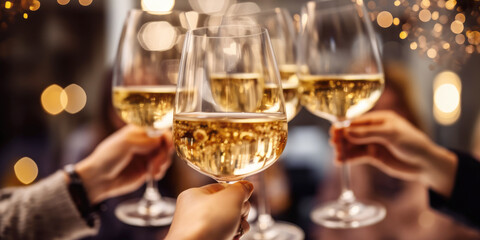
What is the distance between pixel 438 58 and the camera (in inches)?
40.2

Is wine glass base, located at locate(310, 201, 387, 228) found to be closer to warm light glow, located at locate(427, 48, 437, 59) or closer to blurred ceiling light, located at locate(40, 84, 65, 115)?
warm light glow, located at locate(427, 48, 437, 59)

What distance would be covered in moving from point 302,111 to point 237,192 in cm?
377

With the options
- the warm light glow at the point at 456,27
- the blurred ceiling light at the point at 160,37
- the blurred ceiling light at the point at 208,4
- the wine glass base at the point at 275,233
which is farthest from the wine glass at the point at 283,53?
the blurred ceiling light at the point at 208,4

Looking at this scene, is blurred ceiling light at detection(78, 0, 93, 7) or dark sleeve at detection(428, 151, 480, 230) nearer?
dark sleeve at detection(428, 151, 480, 230)

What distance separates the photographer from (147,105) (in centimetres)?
98

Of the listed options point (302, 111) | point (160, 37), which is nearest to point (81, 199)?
point (160, 37)

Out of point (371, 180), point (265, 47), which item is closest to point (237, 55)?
point (265, 47)

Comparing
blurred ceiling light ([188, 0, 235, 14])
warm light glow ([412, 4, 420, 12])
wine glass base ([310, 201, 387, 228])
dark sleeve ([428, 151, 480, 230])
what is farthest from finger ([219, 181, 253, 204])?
blurred ceiling light ([188, 0, 235, 14])

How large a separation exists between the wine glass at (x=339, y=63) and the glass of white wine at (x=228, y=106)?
0.84ft

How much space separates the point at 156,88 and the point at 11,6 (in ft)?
1.10

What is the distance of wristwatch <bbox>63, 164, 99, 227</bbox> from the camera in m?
1.16

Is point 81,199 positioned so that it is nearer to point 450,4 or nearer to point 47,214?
point 47,214

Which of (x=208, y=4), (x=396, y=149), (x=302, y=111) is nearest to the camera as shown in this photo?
(x=396, y=149)

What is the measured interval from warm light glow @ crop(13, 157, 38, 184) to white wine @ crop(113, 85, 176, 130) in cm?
271
